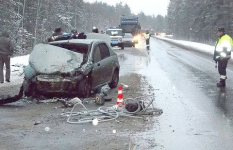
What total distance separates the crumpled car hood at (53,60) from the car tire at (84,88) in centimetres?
43

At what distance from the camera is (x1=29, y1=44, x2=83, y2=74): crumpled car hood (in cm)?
983

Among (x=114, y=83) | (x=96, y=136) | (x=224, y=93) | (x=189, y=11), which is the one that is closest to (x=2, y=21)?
(x=114, y=83)

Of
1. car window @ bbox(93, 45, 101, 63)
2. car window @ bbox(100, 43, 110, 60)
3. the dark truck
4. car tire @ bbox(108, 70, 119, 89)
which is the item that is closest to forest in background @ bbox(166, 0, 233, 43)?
the dark truck

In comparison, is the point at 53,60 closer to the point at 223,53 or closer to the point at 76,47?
the point at 76,47

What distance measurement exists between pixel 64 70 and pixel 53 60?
1.78 feet

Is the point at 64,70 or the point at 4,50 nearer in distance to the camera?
the point at 64,70

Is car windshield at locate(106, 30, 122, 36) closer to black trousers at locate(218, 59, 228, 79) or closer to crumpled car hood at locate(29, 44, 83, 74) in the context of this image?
black trousers at locate(218, 59, 228, 79)

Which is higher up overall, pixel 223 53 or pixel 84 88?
pixel 223 53

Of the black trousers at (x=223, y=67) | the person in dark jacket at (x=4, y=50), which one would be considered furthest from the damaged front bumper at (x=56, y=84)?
the black trousers at (x=223, y=67)

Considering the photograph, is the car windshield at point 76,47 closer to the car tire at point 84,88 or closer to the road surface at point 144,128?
the car tire at point 84,88

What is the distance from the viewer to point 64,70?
976 cm

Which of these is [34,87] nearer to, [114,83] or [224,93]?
[114,83]

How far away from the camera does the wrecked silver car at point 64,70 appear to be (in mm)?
9688

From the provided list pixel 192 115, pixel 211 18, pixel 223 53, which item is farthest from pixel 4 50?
pixel 211 18
